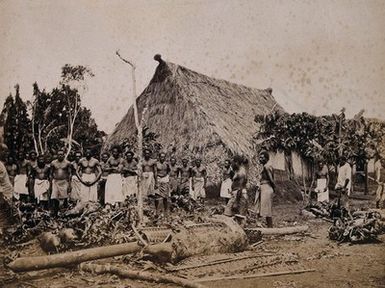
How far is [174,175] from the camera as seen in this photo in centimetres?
659

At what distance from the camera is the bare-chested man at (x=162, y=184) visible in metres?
6.50

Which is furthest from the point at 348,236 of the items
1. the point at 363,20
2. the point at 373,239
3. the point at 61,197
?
the point at 61,197

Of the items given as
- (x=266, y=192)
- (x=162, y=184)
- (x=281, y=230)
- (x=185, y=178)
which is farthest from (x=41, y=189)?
(x=281, y=230)

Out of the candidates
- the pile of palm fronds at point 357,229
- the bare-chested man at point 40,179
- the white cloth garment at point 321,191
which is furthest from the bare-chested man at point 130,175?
the pile of palm fronds at point 357,229

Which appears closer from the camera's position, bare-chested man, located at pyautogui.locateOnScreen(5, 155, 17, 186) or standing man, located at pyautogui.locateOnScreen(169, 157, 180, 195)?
standing man, located at pyautogui.locateOnScreen(169, 157, 180, 195)

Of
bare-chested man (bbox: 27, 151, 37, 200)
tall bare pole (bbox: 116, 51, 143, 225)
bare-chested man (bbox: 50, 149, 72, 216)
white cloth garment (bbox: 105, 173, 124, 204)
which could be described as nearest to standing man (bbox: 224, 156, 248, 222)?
tall bare pole (bbox: 116, 51, 143, 225)

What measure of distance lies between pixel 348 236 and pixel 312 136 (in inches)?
51.1

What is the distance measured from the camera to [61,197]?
6.62m

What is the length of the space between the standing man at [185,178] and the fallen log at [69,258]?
0.88 m

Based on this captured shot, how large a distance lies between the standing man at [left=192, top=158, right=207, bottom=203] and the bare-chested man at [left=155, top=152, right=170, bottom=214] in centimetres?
33

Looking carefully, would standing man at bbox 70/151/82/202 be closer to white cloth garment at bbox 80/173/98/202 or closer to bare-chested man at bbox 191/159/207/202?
white cloth garment at bbox 80/173/98/202

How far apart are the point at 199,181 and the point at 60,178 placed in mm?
1758

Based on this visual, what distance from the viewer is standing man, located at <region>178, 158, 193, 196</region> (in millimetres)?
6516

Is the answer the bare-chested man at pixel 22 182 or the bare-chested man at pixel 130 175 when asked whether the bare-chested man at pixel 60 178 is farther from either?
the bare-chested man at pixel 130 175
